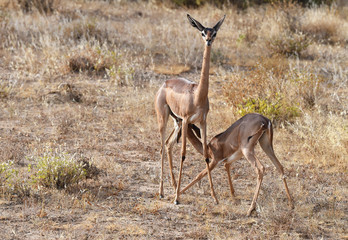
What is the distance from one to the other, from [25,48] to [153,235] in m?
8.88

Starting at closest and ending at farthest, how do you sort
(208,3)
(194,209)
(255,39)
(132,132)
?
(194,209)
(132,132)
(255,39)
(208,3)

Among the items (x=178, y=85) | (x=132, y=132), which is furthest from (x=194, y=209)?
(x=132, y=132)

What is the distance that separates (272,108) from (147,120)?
7.66 ft

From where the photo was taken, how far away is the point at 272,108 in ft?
29.6

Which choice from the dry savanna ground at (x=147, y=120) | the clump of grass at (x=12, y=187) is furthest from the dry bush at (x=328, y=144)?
the clump of grass at (x=12, y=187)

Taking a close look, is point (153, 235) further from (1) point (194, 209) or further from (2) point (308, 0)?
(2) point (308, 0)

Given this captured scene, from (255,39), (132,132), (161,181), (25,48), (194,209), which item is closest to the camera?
(194,209)

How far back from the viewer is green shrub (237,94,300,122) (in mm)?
8934

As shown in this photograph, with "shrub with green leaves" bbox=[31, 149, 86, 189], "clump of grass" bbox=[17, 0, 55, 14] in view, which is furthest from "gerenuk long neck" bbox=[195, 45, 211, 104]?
"clump of grass" bbox=[17, 0, 55, 14]

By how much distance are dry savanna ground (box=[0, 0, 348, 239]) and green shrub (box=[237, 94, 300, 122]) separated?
0.11 ft

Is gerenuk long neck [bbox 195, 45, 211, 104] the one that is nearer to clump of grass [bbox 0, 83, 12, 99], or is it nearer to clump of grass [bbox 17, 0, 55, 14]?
A: clump of grass [bbox 0, 83, 12, 99]

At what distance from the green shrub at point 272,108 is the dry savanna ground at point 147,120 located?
32 millimetres

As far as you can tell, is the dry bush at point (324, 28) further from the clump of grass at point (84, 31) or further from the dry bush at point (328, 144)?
the dry bush at point (328, 144)

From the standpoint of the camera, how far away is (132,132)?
9.24 m
